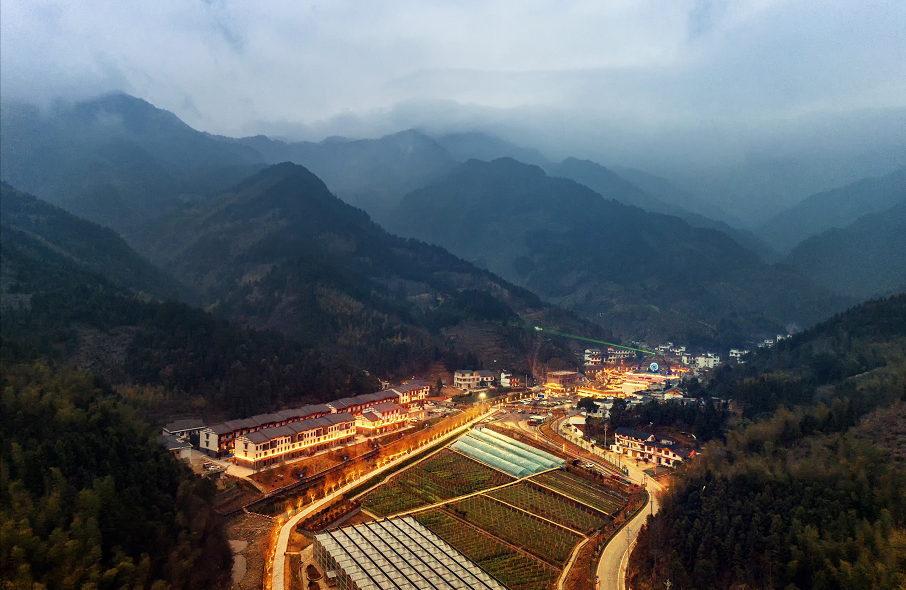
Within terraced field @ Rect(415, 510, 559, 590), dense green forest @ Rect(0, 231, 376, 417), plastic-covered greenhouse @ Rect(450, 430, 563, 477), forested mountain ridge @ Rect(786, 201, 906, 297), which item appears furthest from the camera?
forested mountain ridge @ Rect(786, 201, 906, 297)

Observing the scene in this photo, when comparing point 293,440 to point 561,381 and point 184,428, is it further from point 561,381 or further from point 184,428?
point 561,381

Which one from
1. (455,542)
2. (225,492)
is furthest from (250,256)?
(455,542)

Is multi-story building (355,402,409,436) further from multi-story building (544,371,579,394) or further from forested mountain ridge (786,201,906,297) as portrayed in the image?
forested mountain ridge (786,201,906,297)

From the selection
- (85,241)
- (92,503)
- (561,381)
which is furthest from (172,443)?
(85,241)

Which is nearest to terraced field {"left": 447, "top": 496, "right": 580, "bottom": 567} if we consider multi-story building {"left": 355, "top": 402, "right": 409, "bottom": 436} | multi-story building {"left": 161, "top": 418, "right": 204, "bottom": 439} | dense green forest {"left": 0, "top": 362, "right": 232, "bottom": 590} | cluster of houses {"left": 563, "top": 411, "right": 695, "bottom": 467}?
dense green forest {"left": 0, "top": 362, "right": 232, "bottom": 590}

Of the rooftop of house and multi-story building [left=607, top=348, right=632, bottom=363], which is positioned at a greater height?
multi-story building [left=607, top=348, right=632, bottom=363]

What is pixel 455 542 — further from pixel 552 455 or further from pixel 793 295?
pixel 793 295

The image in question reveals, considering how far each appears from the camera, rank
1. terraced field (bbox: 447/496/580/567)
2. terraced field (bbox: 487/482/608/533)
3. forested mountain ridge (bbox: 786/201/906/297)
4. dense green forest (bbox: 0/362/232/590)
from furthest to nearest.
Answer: forested mountain ridge (bbox: 786/201/906/297)
terraced field (bbox: 487/482/608/533)
terraced field (bbox: 447/496/580/567)
dense green forest (bbox: 0/362/232/590)
